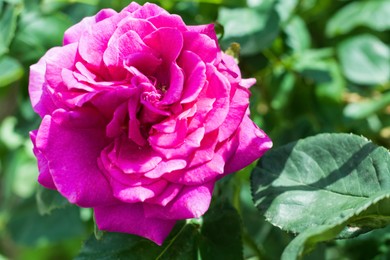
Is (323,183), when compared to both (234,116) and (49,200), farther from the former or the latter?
(49,200)

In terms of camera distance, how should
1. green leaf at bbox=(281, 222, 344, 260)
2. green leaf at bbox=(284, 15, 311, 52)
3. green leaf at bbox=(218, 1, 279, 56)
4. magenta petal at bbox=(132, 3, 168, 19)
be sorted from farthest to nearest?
green leaf at bbox=(284, 15, 311, 52) → green leaf at bbox=(218, 1, 279, 56) → magenta petal at bbox=(132, 3, 168, 19) → green leaf at bbox=(281, 222, 344, 260)

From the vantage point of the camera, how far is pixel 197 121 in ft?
2.12

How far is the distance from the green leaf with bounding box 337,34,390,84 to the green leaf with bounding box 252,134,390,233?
0.51 meters

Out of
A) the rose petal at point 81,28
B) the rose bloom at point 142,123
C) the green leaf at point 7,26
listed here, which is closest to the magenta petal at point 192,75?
the rose bloom at point 142,123

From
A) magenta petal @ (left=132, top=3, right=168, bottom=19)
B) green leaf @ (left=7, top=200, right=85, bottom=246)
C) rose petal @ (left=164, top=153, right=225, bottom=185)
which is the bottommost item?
green leaf @ (left=7, top=200, right=85, bottom=246)

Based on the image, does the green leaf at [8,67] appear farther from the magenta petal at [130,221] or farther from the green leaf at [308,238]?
the green leaf at [308,238]

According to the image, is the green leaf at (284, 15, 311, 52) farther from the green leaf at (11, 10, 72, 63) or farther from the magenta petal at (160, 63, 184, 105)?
the magenta petal at (160, 63, 184, 105)

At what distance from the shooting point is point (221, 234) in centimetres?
80

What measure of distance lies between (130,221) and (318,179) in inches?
8.7

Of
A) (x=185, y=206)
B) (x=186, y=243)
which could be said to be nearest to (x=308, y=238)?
(x=185, y=206)

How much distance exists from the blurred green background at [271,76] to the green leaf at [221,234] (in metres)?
0.05

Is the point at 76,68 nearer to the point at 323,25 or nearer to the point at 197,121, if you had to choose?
the point at 197,121

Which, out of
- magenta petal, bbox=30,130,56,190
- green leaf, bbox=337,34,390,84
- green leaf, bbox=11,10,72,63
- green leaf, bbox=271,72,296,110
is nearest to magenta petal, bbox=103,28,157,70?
magenta petal, bbox=30,130,56,190

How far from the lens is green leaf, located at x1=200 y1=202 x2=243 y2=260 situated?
79 cm
